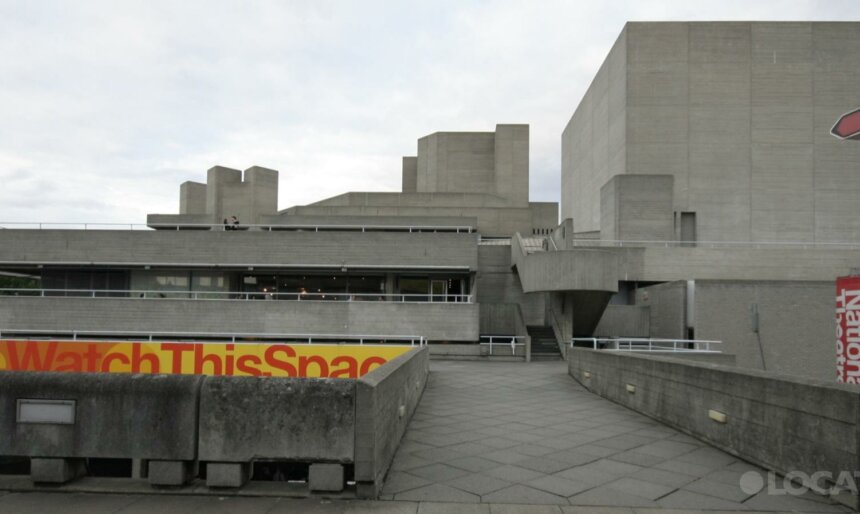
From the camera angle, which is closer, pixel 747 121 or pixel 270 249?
pixel 270 249

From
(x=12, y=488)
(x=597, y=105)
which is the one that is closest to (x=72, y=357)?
(x=12, y=488)

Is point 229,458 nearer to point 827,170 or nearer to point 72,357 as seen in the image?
point 72,357

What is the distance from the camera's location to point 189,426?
5.58m

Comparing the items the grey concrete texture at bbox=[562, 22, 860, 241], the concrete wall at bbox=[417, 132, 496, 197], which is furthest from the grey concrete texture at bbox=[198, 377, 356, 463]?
Answer: the concrete wall at bbox=[417, 132, 496, 197]

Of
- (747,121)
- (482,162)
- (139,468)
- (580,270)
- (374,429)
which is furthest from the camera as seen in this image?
(482,162)

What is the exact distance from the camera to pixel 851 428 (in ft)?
18.3

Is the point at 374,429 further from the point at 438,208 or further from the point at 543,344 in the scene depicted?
the point at 438,208

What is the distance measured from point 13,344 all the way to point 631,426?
1719 cm

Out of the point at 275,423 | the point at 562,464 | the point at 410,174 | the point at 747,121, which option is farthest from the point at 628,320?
the point at 410,174

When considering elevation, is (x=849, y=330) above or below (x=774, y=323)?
above

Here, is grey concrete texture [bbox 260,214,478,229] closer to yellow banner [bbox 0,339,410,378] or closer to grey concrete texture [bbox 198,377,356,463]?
yellow banner [bbox 0,339,410,378]

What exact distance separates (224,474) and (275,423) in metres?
0.67

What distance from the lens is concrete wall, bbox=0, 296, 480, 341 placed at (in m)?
28.3

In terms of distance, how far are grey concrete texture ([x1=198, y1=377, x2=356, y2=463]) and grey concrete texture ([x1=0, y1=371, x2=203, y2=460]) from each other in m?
0.18
